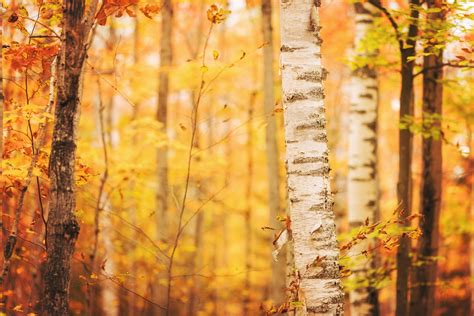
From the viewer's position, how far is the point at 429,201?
6.25 meters

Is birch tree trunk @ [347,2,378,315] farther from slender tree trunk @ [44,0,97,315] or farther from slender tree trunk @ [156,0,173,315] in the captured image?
slender tree trunk @ [44,0,97,315]

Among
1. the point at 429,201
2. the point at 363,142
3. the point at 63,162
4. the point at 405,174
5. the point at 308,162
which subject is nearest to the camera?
the point at 63,162

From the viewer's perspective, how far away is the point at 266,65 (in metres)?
7.94

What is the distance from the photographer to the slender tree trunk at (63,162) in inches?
138

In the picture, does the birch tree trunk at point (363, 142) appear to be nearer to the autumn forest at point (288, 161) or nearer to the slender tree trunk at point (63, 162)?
the autumn forest at point (288, 161)

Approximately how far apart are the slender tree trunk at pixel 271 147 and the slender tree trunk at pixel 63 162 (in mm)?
4136

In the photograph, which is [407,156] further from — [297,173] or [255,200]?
[255,200]

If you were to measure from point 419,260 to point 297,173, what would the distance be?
329 centimetres

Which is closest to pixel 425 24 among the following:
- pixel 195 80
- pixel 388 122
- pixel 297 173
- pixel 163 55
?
pixel 297 173

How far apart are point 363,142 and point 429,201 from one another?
133cm

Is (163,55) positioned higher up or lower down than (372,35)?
higher up

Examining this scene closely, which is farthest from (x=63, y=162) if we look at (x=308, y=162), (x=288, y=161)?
(x=308, y=162)

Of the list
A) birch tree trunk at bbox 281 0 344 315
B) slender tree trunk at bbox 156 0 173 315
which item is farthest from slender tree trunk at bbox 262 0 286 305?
birch tree trunk at bbox 281 0 344 315

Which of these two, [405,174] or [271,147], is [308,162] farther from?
[271,147]
